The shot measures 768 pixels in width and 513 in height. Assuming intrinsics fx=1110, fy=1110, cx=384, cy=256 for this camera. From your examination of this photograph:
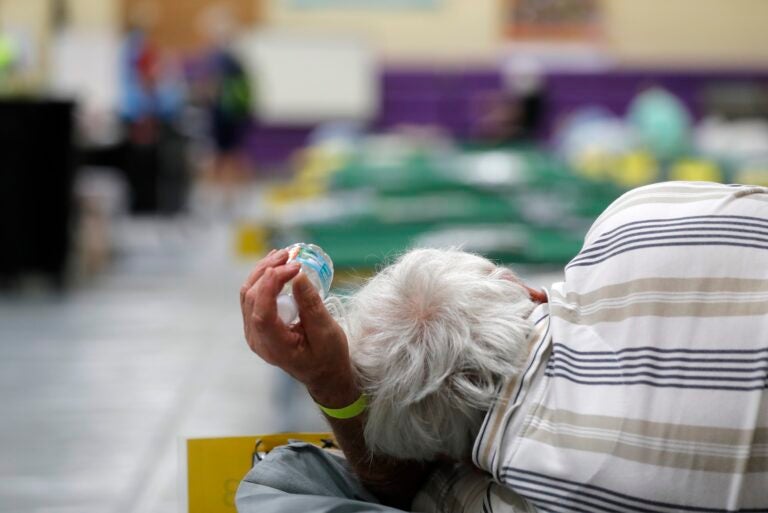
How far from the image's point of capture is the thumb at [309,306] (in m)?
1.36

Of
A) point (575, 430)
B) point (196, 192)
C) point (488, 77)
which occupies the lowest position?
point (196, 192)

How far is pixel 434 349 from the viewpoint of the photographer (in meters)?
1.41

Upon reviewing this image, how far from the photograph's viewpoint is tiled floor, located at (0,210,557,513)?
326 cm

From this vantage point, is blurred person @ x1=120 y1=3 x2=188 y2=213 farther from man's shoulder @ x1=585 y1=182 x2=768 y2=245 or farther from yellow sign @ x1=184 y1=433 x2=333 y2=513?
man's shoulder @ x1=585 y1=182 x2=768 y2=245

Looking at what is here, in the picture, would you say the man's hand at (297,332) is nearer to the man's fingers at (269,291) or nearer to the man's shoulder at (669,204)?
the man's fingers at (269,291)

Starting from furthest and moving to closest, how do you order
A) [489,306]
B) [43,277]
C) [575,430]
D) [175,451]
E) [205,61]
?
[205,61]
[43,277]
[175,451]
[489,306]
[575,430]

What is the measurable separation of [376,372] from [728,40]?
18.6 m

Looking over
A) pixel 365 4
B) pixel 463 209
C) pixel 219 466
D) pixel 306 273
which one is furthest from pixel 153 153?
pixel 365 4

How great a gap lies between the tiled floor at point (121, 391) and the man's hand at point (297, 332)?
1188mm

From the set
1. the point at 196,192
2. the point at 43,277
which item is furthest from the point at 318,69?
the point at 43,277

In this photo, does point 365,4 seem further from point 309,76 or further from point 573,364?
point 573,364

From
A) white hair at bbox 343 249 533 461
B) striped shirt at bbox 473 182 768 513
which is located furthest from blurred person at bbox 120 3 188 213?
striped shirt at bbox 473 182 768 513

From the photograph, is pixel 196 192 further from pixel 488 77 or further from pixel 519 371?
pixel 519 371

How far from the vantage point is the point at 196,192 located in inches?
562
